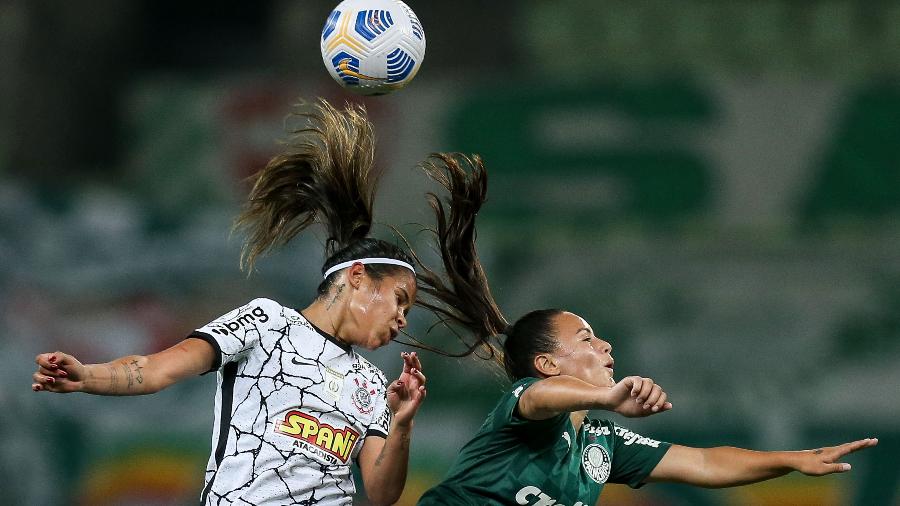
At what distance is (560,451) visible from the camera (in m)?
5.05

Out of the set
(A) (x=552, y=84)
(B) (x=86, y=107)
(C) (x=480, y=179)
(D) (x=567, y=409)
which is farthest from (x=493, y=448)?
(B) (x=86, y=107)

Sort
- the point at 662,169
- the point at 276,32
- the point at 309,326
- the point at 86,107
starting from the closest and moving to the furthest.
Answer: the point at 309,326, the point at 662,169, the point at 86,107, the point at 276,32

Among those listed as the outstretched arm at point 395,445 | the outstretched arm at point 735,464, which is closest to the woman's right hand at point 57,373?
the outstretched arm at point 395,445

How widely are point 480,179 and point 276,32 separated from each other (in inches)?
336

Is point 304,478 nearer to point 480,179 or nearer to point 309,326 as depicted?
point 309,326

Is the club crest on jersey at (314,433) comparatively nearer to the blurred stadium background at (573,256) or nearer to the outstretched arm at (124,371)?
the outstretched arm at (124,371)

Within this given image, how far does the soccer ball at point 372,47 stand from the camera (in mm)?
5504

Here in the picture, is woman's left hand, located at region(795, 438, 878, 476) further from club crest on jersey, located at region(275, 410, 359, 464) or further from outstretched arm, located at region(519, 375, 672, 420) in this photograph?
club crest on jersey, located at region(275, 410, 359, 464)

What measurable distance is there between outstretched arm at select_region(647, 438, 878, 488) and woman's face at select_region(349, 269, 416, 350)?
4.12ft

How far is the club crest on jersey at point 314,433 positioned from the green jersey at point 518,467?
1.36 ft

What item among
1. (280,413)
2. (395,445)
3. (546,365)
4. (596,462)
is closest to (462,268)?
(546,365)

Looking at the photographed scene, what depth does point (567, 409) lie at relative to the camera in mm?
4516

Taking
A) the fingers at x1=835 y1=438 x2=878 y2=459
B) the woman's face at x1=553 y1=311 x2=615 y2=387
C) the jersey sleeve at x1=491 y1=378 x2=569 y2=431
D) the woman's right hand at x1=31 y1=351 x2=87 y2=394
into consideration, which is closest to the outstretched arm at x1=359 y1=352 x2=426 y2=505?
the jersey sleeve at x1=491 y1=378 x2=569 y2=431

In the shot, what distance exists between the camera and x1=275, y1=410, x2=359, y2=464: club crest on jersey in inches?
187
